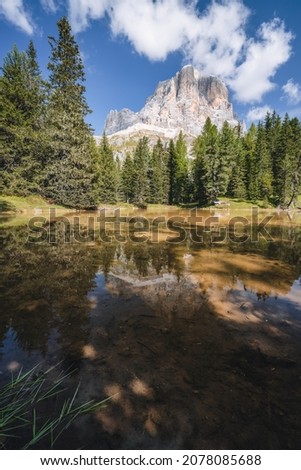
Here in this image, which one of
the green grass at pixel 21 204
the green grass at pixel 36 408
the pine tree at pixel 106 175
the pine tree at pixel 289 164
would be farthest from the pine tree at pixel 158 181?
the green grass at pixel 36 408

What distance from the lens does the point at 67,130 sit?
32.5m

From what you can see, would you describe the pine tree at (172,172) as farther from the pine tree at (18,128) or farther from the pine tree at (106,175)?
the pine tree at (18,128)

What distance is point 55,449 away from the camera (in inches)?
110

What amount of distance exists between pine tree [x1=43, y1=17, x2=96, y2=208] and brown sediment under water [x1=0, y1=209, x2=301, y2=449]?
25412 mm

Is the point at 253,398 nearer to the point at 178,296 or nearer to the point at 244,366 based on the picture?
the point at 244,366

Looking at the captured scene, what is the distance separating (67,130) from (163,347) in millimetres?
33382

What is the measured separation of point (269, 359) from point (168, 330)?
1826 mm

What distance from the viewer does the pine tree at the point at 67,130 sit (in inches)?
1275

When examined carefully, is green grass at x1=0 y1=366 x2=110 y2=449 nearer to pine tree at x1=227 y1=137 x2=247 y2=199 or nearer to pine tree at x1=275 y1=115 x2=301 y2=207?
pine tree at x1=275 y1=115 x2=301 y2=207

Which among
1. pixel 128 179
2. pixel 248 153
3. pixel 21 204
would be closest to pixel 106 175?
pixel 128 179

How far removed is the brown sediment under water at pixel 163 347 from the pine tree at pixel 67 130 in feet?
83.4

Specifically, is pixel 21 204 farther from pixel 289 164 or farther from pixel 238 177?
pixel 289 164

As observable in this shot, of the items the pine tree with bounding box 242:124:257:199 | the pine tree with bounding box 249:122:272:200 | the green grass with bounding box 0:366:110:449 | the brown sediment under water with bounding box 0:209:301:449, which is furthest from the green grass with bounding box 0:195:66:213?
the pine tree with bounding box 242:124:257:199
